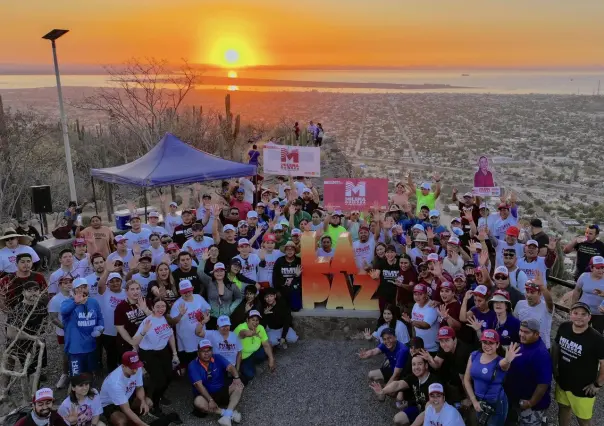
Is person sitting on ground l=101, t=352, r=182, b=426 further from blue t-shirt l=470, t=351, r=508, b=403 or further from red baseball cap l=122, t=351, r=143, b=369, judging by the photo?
blue t-shirt l=470, t=351, r=508, b=403

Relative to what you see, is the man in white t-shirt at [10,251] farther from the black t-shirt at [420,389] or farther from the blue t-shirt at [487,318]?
the blue t-shirt at [487,318]

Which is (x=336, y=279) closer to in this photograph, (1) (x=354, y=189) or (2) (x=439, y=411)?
(1) (x=354, y=189)

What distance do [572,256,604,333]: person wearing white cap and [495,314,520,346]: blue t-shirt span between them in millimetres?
1766

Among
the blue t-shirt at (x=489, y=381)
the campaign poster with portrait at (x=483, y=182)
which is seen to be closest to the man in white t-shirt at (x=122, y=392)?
the blue t-shirt at (x=489, y=381)

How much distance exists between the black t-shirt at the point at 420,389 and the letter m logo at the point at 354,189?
4.54m

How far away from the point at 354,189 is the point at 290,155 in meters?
3.66

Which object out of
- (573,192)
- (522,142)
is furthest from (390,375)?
(522,142)

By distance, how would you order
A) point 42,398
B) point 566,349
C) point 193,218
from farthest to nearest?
point 193,218, point 566,349, point 42,398

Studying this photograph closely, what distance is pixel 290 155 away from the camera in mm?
14430

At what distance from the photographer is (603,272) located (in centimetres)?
802

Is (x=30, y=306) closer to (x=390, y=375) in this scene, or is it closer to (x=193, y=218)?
(x=193, y=218)

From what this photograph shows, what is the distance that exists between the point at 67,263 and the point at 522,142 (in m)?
57.4

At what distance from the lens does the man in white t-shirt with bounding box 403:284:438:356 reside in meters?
8.02

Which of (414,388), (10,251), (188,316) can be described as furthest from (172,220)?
(414,388)
